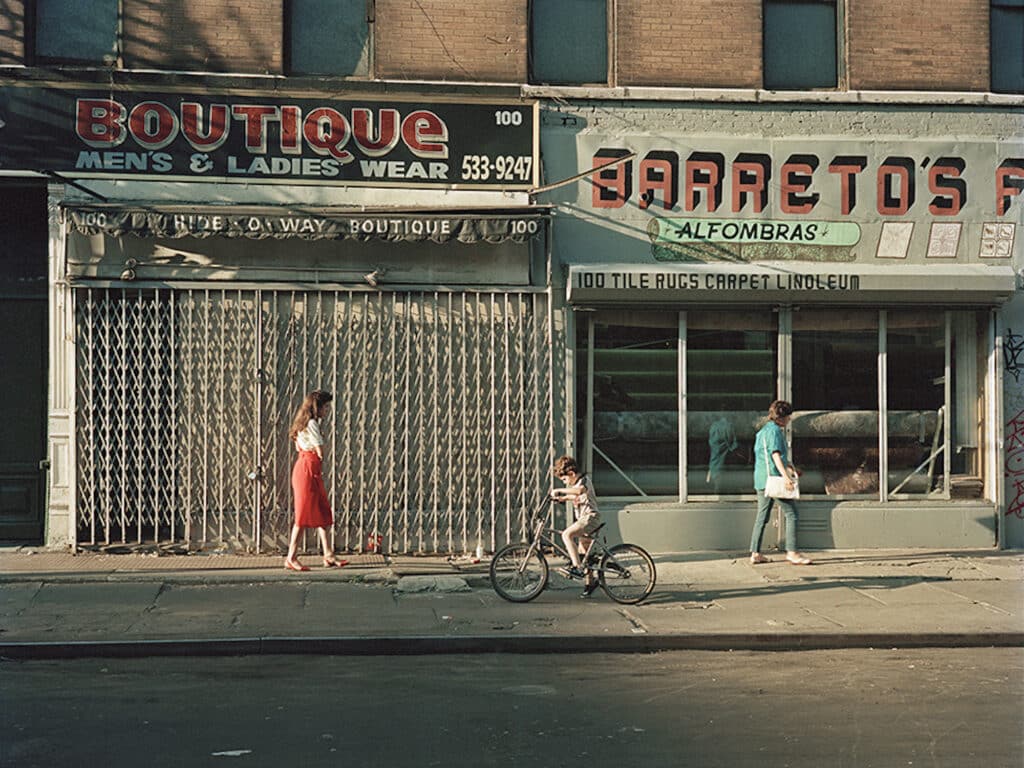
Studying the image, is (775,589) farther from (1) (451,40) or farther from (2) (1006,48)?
(2) (1006,48)

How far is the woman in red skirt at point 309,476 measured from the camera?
12609 millimetres

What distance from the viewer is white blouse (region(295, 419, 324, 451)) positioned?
1264 cm

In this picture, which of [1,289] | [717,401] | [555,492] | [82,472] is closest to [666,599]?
[555,492]

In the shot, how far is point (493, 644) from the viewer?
9.58 m

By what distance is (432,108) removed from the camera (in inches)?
539

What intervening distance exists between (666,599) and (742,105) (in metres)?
6.03

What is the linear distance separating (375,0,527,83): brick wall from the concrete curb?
695 centimetres

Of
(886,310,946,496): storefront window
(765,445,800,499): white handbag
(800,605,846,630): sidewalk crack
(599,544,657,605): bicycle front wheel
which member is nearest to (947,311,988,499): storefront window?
(886,310,946,496): storefront window

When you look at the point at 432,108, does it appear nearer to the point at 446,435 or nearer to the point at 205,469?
the point at 446,435

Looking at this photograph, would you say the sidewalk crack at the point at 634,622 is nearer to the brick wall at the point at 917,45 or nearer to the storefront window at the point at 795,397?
Result: the storefront window at the point at 795,397

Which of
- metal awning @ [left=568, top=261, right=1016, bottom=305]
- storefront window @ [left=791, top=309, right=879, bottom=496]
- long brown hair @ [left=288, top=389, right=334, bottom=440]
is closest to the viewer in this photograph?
long brown hair @ [left=288, top=389, right=334, bottom=440]

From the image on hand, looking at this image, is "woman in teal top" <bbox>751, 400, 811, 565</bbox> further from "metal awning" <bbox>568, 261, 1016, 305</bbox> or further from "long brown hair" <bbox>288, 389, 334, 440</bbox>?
"long brown hair" <bbox>288, 389, 334, 440</bbox>

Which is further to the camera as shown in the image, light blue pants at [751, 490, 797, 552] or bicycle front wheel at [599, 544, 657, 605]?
light blue pants at [751, 490, 797, 552]

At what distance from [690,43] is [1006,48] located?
401 centimetres
